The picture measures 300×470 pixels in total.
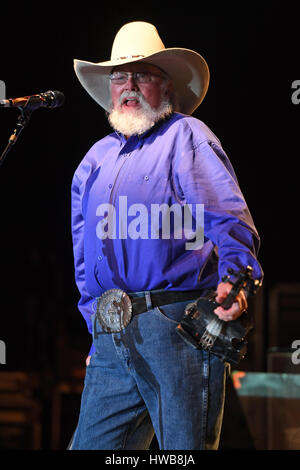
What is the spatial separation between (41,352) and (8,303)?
2.08ft

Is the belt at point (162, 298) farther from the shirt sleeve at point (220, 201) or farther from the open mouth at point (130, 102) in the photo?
the open mouth at point (130, 102)

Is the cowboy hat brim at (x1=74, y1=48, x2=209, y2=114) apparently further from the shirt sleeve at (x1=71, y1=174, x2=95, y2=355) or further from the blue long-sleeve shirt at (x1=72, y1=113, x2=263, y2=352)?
the shirt sleeve at (x1=71, y1=174, x2=95, y2=355)

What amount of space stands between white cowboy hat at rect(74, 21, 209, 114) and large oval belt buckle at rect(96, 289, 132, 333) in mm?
852

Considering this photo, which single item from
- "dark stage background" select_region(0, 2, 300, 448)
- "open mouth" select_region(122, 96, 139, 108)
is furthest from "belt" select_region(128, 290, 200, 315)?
"dark stage background" select_region(0, 2, 300, 448)

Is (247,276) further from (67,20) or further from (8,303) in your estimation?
(8,303)

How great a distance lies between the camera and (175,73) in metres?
2.54

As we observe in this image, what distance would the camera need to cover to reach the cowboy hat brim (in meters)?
2.43

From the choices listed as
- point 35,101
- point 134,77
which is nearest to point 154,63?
point 134,77

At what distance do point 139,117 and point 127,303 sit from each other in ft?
2.14

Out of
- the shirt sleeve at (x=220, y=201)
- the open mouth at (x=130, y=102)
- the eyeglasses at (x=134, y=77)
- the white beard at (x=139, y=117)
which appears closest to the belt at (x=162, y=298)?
the shirt sleeve at (x=220, y=201)

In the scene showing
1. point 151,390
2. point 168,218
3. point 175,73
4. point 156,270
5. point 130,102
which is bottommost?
point 151,390

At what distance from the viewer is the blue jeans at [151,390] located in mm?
1946

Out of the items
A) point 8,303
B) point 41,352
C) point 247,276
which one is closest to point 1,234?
point 8,303

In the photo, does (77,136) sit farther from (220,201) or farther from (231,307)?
(231,307)
